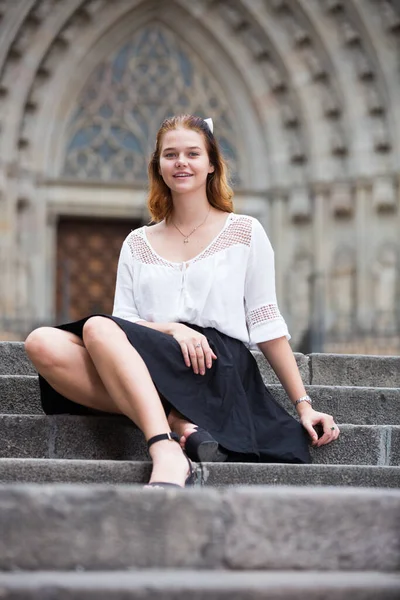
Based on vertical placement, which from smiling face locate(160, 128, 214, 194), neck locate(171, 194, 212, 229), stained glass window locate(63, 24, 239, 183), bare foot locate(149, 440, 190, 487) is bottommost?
bare foot locate(149, 440, 190, 487)

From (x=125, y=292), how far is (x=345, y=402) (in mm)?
1118

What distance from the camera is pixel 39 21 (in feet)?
42.3

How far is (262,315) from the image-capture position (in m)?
3.68

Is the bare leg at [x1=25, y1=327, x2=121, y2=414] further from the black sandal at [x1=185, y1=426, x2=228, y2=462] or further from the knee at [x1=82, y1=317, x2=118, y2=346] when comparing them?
the black sandal at [x1=185, y1=426, x2=228, y2=462]

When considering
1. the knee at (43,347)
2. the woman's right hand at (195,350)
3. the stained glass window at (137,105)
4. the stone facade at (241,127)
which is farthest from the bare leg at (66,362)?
the stained glass window at (137,105)

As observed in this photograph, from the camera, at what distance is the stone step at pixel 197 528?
204 cm

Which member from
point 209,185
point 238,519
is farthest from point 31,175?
point 238,519

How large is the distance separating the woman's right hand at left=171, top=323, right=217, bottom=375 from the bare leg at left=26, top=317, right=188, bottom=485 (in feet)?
0.72

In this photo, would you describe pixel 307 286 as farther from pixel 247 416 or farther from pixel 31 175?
pixel 247 416

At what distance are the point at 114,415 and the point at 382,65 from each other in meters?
10.0

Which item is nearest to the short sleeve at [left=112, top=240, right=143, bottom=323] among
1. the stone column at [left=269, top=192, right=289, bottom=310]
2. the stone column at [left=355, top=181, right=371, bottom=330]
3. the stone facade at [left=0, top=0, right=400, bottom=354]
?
the stone facade at [left=0, top=0, right=400, bottom=354]

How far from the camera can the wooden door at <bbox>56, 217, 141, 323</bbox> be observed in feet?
43.8

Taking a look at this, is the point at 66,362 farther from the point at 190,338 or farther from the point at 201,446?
the point at 201,446

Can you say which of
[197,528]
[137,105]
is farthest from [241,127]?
[197,528]
